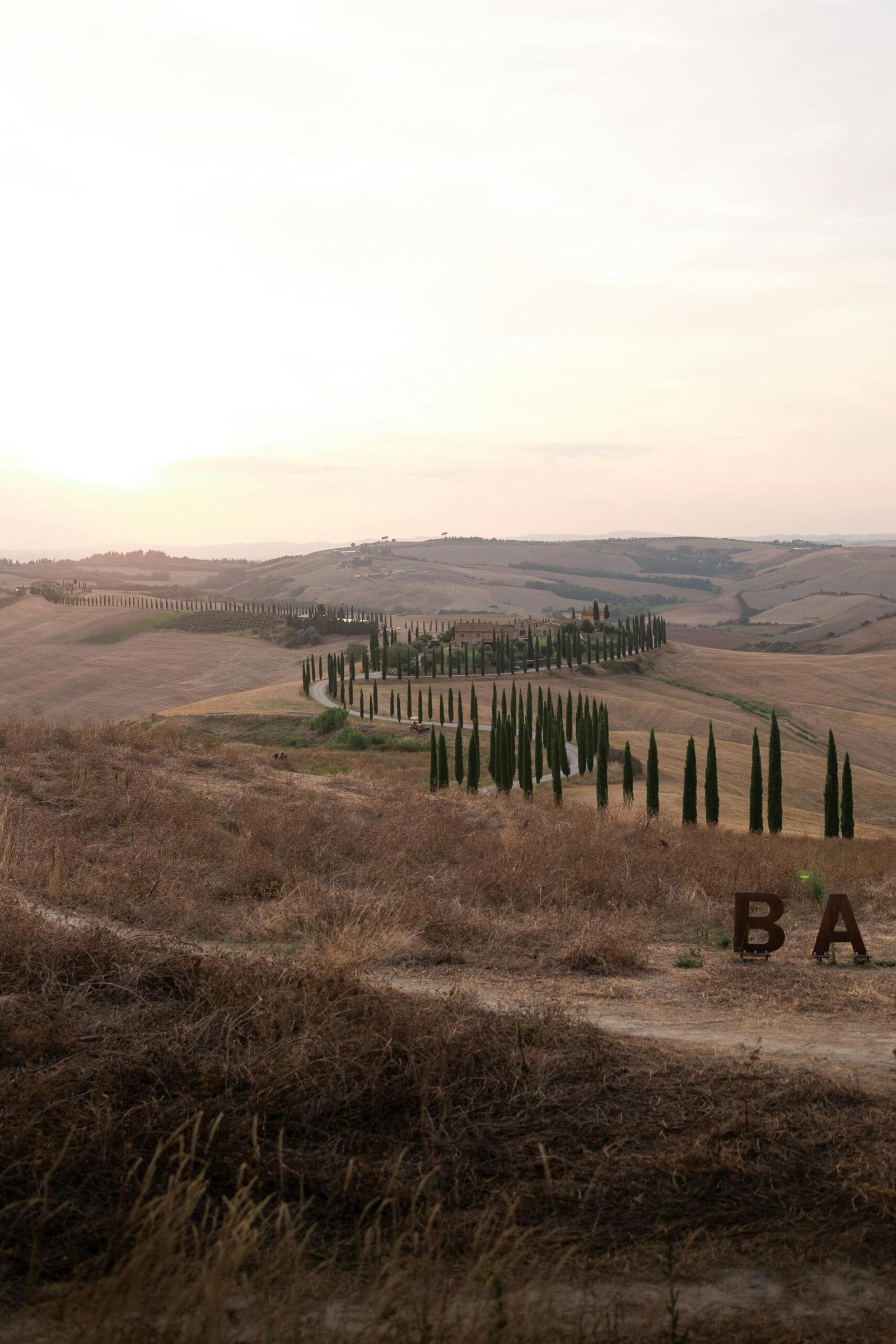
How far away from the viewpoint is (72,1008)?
8.83 metres

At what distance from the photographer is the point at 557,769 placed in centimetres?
5147

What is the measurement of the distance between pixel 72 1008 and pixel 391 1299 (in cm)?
492

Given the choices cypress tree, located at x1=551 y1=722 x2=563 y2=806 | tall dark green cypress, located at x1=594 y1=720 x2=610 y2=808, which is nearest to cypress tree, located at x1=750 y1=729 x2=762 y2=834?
tall dark green cypress, located at x1=594 y1=720 x2=610 y2=808

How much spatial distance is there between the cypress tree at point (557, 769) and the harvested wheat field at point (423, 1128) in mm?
30796

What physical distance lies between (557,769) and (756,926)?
37.5 metres

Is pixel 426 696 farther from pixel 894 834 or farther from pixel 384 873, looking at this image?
pixel 384 873

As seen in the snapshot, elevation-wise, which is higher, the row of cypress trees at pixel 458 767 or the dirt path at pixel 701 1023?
the dirt path at pixel 701 1023

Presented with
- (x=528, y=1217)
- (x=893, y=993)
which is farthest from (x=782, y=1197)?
(x=893, y=993)

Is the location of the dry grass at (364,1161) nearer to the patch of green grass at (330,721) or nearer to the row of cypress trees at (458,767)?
the row of cypress trees at (458,767)

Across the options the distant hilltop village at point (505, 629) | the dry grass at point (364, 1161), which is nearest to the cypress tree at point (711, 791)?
the dry grass at point (364, 1161)

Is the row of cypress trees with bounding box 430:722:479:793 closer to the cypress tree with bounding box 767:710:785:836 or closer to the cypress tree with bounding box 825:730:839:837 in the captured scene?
the cypress tree with bounding box 767:710:785:836

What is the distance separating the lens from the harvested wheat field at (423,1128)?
5477 mm

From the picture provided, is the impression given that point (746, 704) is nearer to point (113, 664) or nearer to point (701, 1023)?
point (113, 664)

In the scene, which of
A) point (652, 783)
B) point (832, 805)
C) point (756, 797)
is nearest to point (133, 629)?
point (652, 783)
